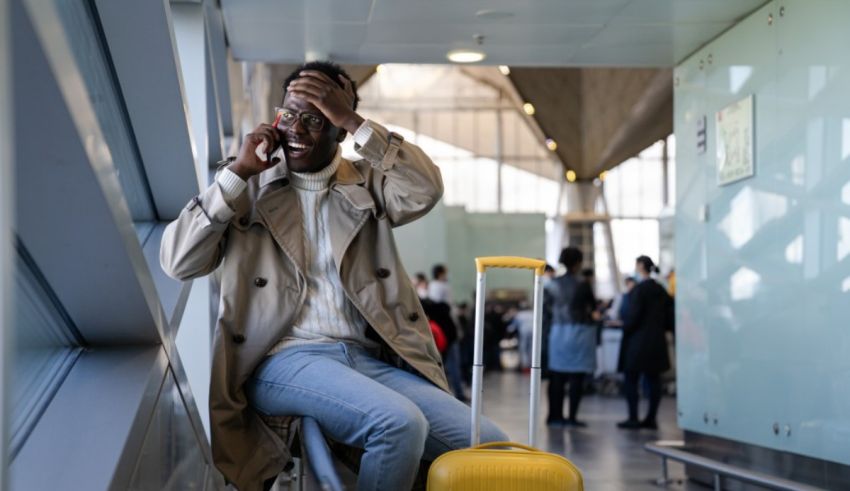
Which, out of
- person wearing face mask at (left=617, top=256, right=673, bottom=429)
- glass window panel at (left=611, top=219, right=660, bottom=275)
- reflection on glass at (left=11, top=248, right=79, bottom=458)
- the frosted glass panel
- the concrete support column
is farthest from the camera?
glass window panel at (left=611, top=219, right=660, bottom=275)

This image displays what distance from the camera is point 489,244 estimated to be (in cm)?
2380

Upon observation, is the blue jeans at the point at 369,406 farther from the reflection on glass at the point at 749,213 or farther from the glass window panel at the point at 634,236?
the glass window panel at the point at 634,236

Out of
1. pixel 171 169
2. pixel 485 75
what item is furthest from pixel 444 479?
pixel 485 75

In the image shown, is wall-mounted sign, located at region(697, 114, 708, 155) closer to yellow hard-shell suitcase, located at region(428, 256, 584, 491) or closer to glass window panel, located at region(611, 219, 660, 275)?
yellow hard-shell suitcase, located at region(428, 256, 584, 491)

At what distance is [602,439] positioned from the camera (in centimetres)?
1091

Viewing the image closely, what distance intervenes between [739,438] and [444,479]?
4934mm

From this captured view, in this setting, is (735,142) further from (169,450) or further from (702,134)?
(169,450)

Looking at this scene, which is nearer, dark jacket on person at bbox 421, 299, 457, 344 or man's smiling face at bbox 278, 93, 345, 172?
man's smiling face at bbox 278, 93, 345, 172

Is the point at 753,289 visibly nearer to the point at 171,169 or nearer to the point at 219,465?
the point at 171,169

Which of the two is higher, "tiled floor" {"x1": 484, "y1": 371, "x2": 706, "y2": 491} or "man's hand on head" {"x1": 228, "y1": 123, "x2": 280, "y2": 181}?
"man's hand on head" {"x1": 228, "y1": 123, "x2": 280, "y2": 181}

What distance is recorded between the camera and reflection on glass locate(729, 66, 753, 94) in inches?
296

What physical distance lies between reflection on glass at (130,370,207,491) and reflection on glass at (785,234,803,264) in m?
3.58

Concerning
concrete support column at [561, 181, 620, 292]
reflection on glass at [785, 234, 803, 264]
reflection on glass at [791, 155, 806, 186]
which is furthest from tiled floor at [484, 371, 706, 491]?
concrete support column at [561, 181, 620, 292]

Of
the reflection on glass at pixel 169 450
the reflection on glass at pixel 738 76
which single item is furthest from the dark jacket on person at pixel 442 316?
the reflection on glass at pixel 169 450
